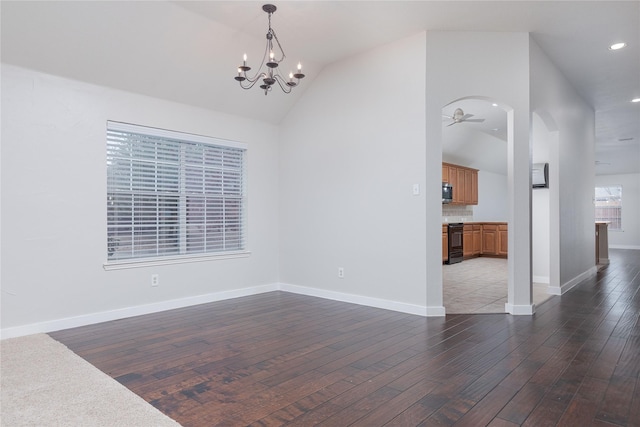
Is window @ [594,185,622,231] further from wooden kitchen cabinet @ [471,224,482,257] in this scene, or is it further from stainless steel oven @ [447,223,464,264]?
stainless steel oven @ [447,223,464,264]

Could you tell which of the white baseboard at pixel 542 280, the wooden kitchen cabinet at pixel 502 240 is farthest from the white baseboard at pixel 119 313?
the wooden kitchen cabinet at pixel 502 240

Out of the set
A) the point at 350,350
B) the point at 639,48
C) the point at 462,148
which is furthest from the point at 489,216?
the point at 350,350

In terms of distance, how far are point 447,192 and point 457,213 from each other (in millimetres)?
1391

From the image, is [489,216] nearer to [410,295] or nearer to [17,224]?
[410,295]

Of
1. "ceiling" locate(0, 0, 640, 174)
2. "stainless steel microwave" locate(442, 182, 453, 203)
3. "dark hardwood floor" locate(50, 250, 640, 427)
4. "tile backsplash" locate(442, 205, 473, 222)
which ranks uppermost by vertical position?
"ceiling" locate(0, 0, 640, 174)

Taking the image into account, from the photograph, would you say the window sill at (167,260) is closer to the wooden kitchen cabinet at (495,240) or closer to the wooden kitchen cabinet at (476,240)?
the wooden kitchen cabinet at (476,240)

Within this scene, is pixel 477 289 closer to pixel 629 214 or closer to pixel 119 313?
pixel 119 313

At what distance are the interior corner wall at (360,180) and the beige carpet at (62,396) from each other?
292 cm

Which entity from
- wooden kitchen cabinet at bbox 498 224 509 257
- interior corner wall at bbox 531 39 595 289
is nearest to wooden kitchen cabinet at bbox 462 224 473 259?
wooden kitchen cabinet at bbox 498 224 509 257

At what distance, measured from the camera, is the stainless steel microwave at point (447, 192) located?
892 cm

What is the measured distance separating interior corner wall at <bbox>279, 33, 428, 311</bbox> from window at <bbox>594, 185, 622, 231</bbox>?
13.2 meters

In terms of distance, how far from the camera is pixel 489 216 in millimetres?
11750

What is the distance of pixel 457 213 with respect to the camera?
1015 centimetres

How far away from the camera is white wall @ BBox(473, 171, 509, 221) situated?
36.9ft
